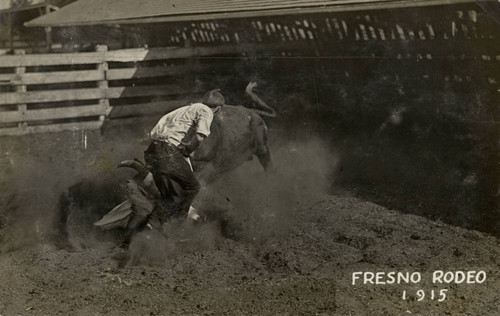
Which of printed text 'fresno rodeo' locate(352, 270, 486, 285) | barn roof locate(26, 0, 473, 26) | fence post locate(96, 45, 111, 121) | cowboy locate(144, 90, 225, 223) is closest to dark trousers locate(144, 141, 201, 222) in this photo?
cowboy locate(144, 90, 225, 223)

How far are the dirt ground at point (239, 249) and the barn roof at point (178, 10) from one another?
1.09 metres

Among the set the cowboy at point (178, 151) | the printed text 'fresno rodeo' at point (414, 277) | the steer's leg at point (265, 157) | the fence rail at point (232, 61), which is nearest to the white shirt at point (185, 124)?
the cowboy at point (178, 151)

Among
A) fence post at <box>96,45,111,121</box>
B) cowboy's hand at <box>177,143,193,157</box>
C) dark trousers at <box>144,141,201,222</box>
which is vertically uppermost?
fence post at <box>96,45,111,121</box>

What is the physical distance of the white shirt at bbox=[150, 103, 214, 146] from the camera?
5285 mm

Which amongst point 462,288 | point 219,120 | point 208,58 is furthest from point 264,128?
point 462,288

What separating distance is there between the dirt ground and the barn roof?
1087 millimetres

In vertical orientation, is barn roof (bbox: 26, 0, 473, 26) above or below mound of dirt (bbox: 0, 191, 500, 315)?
above

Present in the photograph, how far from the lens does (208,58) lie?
539 centimetres

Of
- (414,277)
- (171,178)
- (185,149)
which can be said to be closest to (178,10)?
(185,149)

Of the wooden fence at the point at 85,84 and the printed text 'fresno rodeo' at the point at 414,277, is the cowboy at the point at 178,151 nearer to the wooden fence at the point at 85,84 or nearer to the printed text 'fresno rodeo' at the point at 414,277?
the wooden fence at the point at 85,84

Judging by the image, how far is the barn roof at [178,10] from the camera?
5.39 metres

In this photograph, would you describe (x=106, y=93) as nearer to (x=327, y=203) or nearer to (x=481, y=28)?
(x=327, y=203)

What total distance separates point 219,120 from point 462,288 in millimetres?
2829

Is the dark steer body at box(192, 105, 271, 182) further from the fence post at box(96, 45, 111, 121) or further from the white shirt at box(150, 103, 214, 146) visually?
the fence post at box(96, 45, 111, 121)
